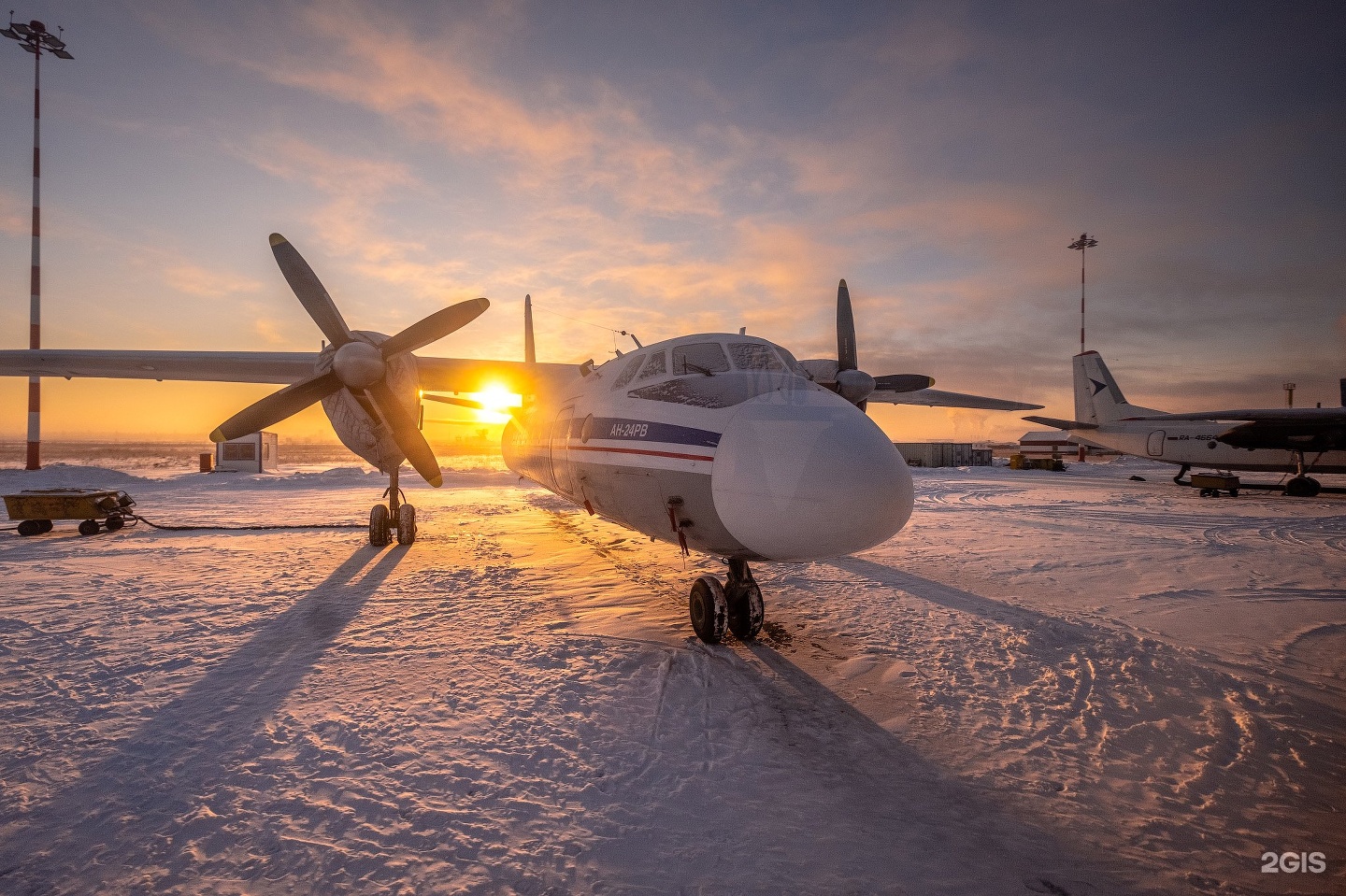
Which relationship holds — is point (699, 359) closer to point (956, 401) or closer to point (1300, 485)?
point (956, 401)

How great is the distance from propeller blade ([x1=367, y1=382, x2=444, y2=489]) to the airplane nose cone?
21.1 feet

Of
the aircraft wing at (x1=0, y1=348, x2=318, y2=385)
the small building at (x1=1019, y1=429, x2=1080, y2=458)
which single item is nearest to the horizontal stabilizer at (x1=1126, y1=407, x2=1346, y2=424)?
the aircraft wing at (x1=0, y1=348, x2=318, y2=385)

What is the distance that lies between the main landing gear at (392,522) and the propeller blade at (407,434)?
4.99 feet

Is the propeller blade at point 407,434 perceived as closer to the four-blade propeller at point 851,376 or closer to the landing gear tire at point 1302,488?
the four-blade propeller at point 851,376

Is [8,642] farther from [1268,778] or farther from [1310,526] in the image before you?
[1310,526]

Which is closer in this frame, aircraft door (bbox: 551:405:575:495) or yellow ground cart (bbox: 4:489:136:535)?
aircraft door (bbox: 551:405:575:495)

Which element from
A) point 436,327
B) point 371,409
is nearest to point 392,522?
point 371,409

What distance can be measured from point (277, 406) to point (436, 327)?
2643 millimetres

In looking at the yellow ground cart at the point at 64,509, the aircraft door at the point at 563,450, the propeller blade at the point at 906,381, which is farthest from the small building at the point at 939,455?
the yellow ground cart at the point at 64,509

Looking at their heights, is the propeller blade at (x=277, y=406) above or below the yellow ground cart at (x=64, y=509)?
above

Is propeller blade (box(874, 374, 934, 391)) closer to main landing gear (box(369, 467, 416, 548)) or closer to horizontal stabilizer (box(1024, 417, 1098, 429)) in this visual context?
main landing gear (box(369, 467, 416, 548))

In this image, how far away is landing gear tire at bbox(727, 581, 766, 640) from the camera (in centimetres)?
590

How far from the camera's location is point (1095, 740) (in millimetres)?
3967

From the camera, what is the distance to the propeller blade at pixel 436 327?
29.6ft
